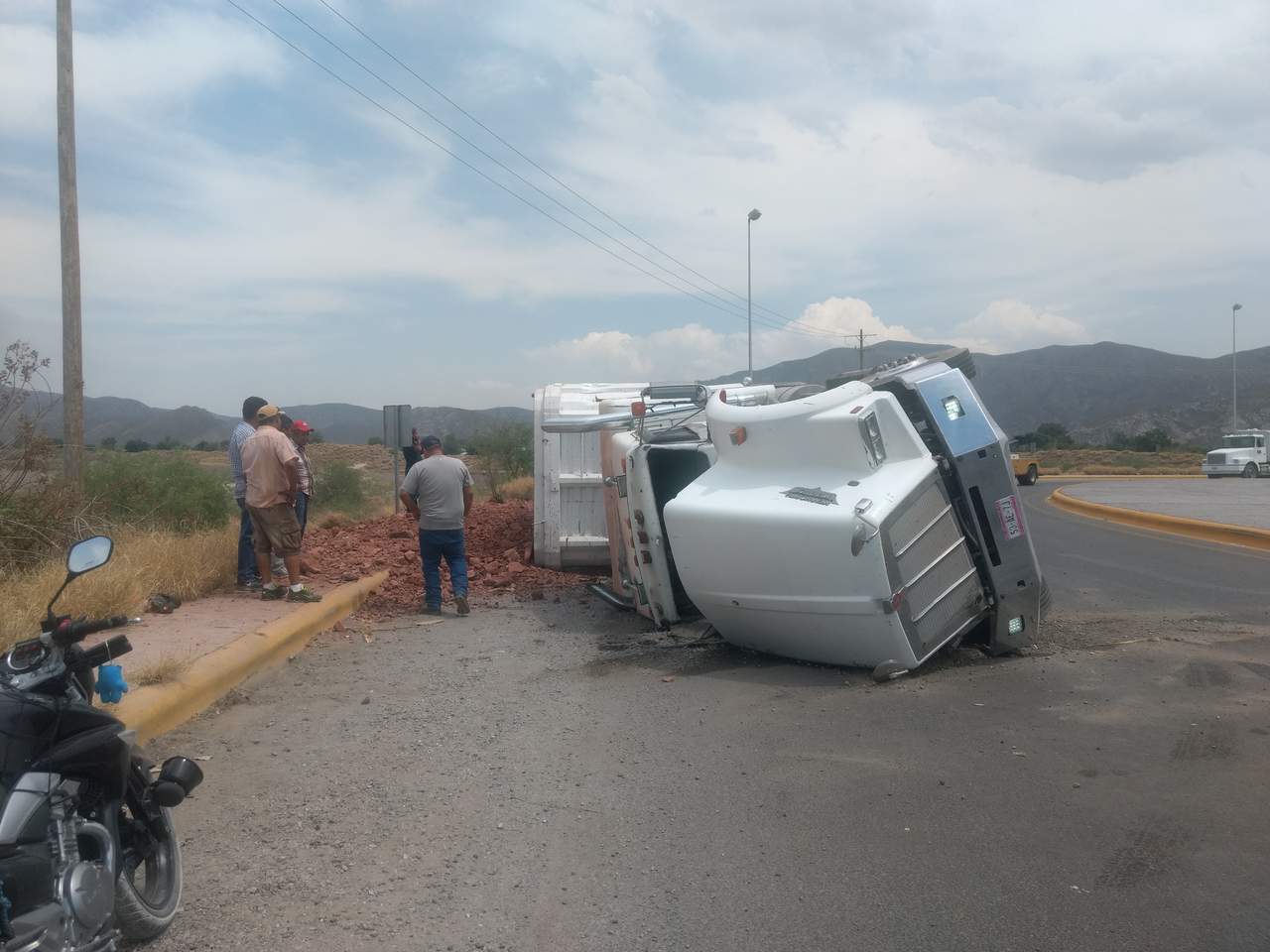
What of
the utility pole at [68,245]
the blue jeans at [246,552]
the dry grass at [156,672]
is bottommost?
the dry grass at [156,672]

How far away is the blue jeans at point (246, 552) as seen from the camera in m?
10.6

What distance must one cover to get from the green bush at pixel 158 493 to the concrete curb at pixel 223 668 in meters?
4.00

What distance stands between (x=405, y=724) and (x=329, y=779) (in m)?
1.04

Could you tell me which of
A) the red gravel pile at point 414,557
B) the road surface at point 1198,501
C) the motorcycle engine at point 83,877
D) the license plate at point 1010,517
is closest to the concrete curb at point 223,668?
the red gravel pile at point 414,557

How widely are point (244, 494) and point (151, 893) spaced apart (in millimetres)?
6942

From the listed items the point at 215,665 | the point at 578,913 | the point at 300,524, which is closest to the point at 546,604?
the point at 300,524

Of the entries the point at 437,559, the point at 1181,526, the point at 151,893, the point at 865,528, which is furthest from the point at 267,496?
the point at 1181,526

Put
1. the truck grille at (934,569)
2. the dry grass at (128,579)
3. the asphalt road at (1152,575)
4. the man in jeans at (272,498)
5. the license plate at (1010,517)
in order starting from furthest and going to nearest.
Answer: the asphalt road at (1152,575), the man in jeans at (272,498), the license plate at (1010,517), the dry grass at (128,579), the truck grille at (934,569)

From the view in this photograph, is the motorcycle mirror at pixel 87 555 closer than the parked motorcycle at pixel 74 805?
No

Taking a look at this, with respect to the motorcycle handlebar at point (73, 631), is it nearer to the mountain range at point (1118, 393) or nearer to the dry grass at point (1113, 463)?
the dry grass at point (1113, 463)

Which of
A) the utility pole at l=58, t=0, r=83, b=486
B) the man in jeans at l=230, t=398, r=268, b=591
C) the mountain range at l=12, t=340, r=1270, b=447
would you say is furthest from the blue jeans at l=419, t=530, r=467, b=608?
the mountain range at l=12, t=340, r=1270, b=447

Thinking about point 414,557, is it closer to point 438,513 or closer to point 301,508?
point 301,508

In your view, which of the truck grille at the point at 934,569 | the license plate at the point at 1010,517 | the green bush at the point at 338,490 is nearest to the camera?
the truck grille at the point at 934,569

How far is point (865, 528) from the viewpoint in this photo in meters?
6.76
